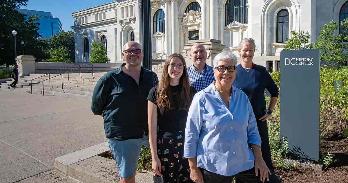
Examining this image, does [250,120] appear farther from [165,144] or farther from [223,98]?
[165,144]

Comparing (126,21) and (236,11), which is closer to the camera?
(236,11)

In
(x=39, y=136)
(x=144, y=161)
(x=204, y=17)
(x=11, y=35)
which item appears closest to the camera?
(x=144, y=161)

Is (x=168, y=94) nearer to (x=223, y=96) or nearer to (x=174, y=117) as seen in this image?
(x=174, y=117)

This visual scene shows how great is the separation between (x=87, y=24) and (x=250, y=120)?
61646 millimetres

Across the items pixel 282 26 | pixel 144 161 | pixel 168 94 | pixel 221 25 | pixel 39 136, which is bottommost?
pixel 39 136

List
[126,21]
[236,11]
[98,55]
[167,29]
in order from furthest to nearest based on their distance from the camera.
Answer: [126,21], [98,55], [167,29], [236,11]

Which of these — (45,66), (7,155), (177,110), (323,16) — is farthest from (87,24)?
(177,110)

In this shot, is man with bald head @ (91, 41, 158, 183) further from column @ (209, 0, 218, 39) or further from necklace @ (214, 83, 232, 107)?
column @ (209, 0, 218, 39)

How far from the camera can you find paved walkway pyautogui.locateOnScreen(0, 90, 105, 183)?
6.48 m

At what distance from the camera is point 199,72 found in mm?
4359

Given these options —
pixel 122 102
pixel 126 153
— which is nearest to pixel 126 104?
pixel 122 102

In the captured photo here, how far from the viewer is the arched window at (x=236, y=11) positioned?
121 feet

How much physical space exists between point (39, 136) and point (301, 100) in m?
6.29

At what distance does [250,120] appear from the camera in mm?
3279
